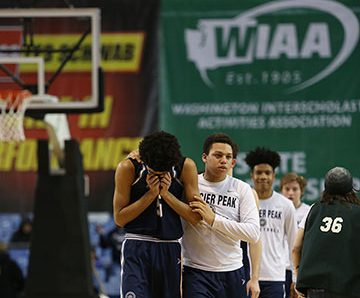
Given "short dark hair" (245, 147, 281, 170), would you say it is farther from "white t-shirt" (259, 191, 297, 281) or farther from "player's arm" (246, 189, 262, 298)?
"player's arm" (246, 189, 262, 298)

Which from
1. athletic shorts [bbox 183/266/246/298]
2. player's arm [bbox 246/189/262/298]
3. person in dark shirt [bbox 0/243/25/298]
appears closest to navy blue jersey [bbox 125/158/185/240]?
athletic shorts [bbox 183/266/246/298]

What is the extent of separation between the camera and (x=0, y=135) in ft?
38.1

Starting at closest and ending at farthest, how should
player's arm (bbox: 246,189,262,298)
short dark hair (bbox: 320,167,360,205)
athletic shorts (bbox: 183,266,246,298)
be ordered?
short dark hair (bbox: 320,167,360,205)
athletic shorts (bbox: 183,266,246,298)
player's arm (bbox: 246,189,262,298)

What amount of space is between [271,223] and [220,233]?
2524 mm

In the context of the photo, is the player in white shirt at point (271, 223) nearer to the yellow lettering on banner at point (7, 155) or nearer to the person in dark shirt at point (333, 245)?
the person in dark shirt at point (333, 245)

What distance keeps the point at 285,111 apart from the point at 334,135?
3.05 ft

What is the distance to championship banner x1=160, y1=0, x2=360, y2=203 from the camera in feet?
53.6

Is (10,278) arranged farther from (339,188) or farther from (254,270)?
(339,188)

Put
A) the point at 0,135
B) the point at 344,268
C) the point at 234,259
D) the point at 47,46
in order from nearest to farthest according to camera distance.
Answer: the point at 344,268 → the point at 234,259 → the point at 0,135 → the point at 47,46

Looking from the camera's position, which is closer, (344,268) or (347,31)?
(344,268)

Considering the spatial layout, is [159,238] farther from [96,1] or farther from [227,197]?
[96,1]

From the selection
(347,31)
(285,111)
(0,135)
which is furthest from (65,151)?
(347,31)

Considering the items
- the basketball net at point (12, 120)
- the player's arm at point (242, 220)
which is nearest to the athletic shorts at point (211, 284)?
the player's arm at point (242, 220)

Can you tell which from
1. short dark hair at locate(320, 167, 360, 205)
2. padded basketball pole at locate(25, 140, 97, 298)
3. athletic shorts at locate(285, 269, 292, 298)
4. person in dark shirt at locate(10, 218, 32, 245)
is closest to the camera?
short dark hair at locate(320, 167, 360, 205)
